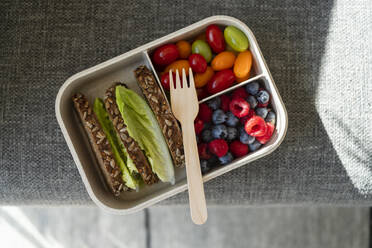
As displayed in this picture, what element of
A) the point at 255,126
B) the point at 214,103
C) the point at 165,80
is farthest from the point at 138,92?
the point at 255,126

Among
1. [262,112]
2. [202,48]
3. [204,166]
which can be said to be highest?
[202,48]

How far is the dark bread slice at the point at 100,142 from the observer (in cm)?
83

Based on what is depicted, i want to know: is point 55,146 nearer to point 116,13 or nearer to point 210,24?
point 116,13

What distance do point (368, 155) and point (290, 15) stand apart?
0.43 m

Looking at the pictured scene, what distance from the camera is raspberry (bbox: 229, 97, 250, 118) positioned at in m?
0.82

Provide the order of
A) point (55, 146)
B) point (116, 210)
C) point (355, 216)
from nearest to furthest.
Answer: point (116, 210) → point (55, 146) → point (355, 216)

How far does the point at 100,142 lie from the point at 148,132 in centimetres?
11

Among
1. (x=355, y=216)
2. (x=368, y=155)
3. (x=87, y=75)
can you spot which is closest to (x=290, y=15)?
(x=368, y=155)

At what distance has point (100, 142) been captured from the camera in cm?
83

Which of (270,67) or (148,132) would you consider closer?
(148,132)

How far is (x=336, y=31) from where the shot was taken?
96 centimetres

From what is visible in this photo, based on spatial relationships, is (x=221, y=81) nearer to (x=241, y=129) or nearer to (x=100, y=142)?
(x=241, y=129)

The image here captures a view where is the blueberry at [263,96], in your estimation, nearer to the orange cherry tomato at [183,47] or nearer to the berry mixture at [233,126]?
the berry mixture at [233,126]

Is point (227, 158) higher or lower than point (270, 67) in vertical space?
lower
